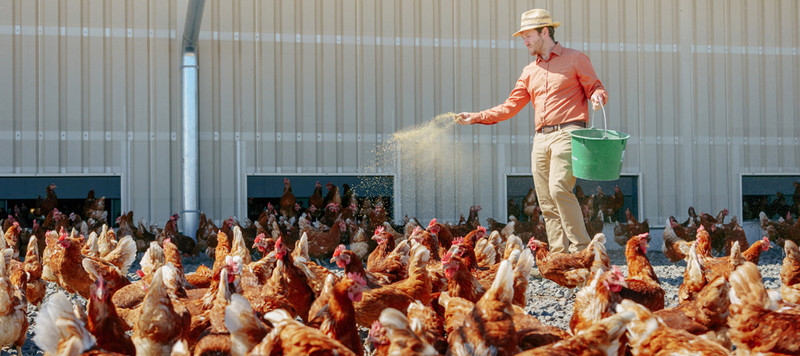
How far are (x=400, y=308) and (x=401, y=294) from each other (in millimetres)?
91

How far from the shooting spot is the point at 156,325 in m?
3.43

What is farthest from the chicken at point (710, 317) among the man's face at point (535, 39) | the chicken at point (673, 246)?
the chicken at point (673, 246)

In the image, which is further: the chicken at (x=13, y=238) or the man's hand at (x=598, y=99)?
the chicken at (x=13, y=238)

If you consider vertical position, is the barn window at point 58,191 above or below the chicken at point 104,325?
above

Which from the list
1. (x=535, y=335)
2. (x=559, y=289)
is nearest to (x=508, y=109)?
(x=559, y=289)

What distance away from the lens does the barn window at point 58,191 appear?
367 inches

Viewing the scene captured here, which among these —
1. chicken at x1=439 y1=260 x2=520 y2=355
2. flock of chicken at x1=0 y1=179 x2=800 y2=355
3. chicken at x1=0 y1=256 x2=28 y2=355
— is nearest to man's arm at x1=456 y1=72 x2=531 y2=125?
flock of chicken at x1=0 y1=179 x2=800 y2=355

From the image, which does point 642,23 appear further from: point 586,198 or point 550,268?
point 550,268

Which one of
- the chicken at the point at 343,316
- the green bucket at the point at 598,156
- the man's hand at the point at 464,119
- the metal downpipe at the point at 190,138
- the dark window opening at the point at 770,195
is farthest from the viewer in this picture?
the dark window opening at the point at 770,195

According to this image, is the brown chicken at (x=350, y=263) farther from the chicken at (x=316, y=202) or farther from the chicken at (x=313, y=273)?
the chicken at (x=316, y=202)

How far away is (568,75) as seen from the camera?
5.69 m

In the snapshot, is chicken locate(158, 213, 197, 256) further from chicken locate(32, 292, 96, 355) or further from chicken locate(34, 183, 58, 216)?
chicken locate(32, 292, 96, 355)

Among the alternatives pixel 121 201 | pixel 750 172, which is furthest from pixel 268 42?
pixel 750 172

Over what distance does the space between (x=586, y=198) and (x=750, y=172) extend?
2416 mm
